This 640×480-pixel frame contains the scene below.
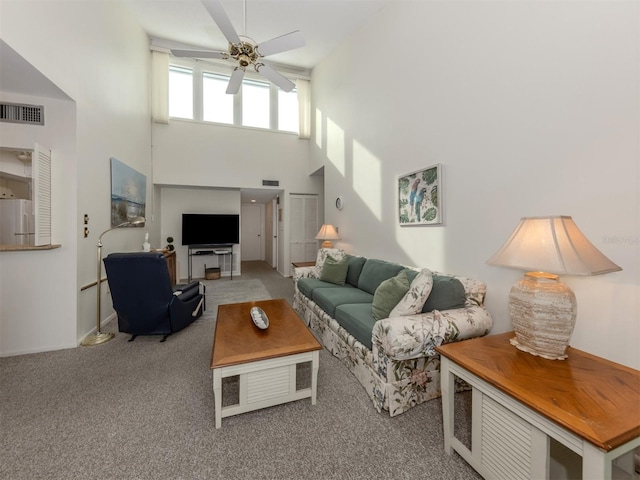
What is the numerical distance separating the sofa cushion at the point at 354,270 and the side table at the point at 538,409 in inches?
75.9

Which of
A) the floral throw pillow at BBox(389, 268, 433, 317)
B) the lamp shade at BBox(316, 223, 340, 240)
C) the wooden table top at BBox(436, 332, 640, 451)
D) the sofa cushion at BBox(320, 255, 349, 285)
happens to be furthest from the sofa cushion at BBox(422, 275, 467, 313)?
the lamp shade at BBox(316, 223, 340, 240)

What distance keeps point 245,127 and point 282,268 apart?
11.1 ft

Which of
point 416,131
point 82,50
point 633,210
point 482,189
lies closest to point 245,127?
point 82,50

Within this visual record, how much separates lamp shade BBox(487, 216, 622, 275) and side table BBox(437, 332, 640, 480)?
47 cm

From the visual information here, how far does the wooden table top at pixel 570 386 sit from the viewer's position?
2.81ft

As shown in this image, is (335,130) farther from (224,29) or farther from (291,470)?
(291,470)

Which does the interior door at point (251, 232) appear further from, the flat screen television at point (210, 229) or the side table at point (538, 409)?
the side table at point (538, 409)

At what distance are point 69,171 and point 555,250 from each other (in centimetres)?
395

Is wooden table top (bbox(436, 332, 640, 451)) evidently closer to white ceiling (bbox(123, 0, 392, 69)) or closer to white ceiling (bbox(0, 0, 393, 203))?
white ceiling (bbox(123, 0, 392, 69))

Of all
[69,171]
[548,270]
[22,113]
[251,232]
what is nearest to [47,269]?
[69,171]

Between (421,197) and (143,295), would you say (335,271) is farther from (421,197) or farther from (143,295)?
(143,295)

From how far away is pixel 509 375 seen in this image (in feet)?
3.83

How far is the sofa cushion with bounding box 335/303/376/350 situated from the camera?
1966 mm

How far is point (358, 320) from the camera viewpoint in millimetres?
2109
